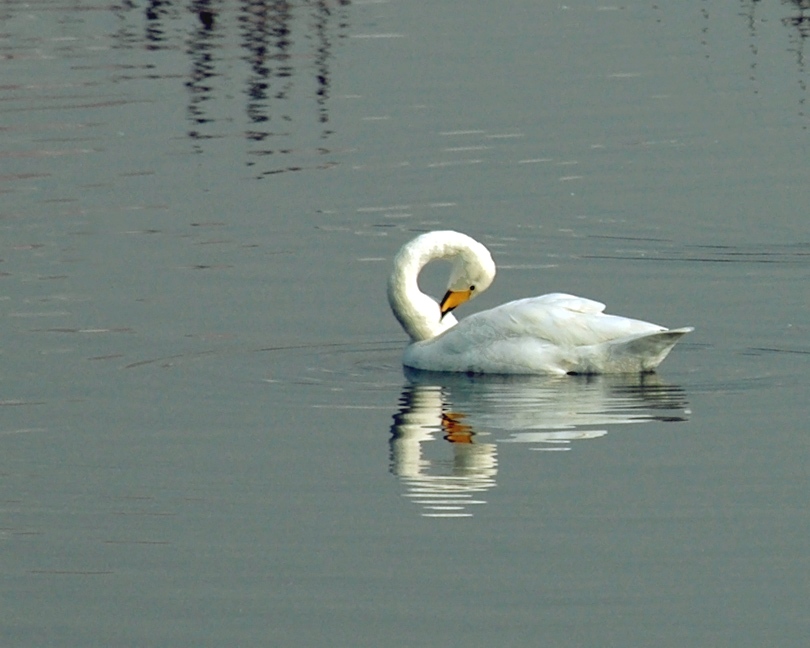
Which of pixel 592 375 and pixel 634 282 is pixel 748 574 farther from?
pixel 634 282

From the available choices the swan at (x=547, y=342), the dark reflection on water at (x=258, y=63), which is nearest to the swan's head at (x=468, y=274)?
the swan at (x=547, y=342)

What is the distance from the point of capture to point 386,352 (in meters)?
14.4

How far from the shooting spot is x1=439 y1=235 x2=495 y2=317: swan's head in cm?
1448

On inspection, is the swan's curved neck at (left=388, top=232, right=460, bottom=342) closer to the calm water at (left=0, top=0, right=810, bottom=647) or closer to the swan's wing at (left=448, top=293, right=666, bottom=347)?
the calm water at (left=0, top=0, right=810, bottom=647)

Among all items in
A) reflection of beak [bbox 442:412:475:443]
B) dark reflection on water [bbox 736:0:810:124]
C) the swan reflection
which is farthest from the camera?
dark reflection on water [bbox 736:0:810:124]

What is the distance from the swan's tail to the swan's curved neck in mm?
1514

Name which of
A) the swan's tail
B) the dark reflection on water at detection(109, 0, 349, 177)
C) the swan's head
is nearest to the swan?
the swan's tail

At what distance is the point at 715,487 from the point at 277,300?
5.87 metres

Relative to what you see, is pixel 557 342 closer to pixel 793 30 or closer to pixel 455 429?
pixel 455 429

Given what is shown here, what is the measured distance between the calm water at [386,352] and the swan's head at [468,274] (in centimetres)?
51

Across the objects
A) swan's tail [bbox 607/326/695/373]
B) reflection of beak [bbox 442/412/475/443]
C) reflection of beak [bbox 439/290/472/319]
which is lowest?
reflection of beak [bbox 442/412/475/443]

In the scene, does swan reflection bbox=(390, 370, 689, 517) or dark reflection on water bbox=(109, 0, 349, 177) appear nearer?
swan reflection bbox=(390, 370, 689, 517)

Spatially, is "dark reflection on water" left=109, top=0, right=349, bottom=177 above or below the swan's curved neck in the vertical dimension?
above

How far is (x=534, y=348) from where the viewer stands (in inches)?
534
